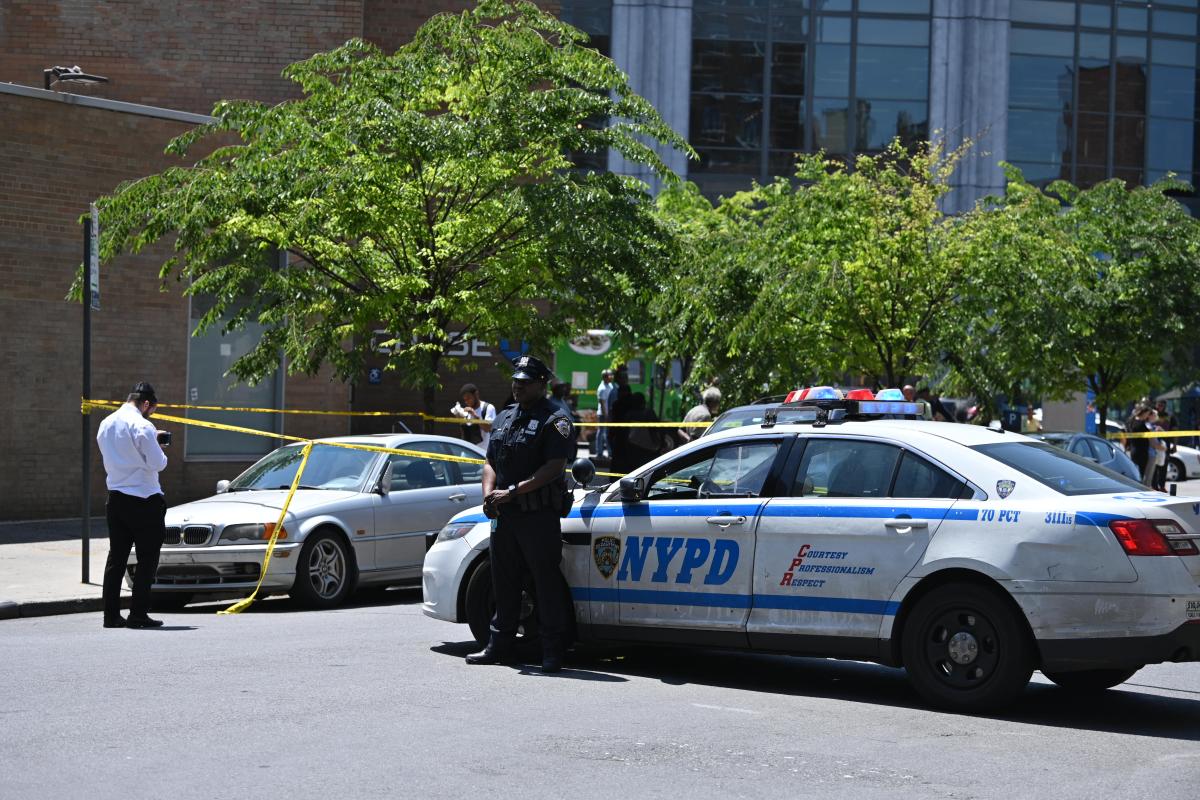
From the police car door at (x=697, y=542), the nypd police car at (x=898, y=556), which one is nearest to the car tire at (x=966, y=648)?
the nypd police car at (x=898, y=556)

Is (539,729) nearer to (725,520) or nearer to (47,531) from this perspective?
(725,520)

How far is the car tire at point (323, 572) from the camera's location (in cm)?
1225

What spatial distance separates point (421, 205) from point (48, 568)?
5.69 metres

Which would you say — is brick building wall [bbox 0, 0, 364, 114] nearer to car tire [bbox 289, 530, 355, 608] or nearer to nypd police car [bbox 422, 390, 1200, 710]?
car tire [bbox 289, 530, 355, 608]

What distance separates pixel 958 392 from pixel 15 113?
13974mm

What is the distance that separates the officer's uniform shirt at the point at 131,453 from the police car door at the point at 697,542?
4073 millimetres

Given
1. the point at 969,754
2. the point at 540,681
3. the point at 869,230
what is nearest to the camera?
the point at 969,754

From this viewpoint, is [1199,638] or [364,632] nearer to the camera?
[1199,638]


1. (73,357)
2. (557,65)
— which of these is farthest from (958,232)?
(73,357)

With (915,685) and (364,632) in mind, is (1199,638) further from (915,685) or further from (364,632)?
(364,632)

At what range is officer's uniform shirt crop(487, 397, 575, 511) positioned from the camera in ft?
28.9

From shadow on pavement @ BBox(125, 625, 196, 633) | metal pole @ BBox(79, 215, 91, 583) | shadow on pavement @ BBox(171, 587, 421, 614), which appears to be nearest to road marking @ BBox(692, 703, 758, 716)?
shadow on pavement @ BBox(125, 625, 196, 633)

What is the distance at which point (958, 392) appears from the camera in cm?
2291

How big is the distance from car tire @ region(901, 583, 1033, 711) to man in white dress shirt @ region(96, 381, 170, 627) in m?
5.93
